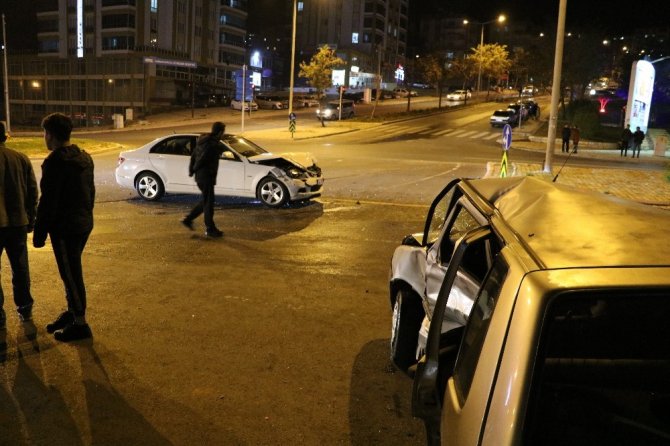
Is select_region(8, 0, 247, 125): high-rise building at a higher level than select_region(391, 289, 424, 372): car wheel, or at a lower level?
higher

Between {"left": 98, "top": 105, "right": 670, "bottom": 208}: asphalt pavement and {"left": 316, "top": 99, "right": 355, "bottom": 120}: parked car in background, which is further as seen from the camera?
{"left": 316, "top": 99, "right": 355, "bottom": 120}: parked car in background

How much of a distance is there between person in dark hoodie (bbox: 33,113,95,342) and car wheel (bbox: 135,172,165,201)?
309 inches

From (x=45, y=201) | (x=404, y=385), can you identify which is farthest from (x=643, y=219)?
(x=45, y=201)

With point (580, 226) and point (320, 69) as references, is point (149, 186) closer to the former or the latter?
point (580, 226)

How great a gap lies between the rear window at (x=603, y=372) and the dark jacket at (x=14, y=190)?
479cm

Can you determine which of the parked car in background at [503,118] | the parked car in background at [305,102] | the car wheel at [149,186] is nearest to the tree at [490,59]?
the parked car in background at [305,102]

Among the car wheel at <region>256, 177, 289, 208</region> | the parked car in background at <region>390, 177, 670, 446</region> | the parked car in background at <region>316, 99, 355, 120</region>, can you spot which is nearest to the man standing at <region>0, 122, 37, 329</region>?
the parked car in background at <region>390, 177, 670, 446</region>

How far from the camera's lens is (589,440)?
192 cm

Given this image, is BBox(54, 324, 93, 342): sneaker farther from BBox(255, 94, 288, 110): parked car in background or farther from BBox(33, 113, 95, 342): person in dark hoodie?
BBox(255, 94, 288, 110): parked car in background

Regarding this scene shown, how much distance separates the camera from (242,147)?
43.0 ft

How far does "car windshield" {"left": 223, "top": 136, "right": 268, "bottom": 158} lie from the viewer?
1288cm

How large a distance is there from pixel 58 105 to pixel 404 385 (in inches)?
3538

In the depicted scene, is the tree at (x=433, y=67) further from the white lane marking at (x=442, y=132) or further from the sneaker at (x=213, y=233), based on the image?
the sneaker at (x=213, y=233)

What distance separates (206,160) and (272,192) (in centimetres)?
314
